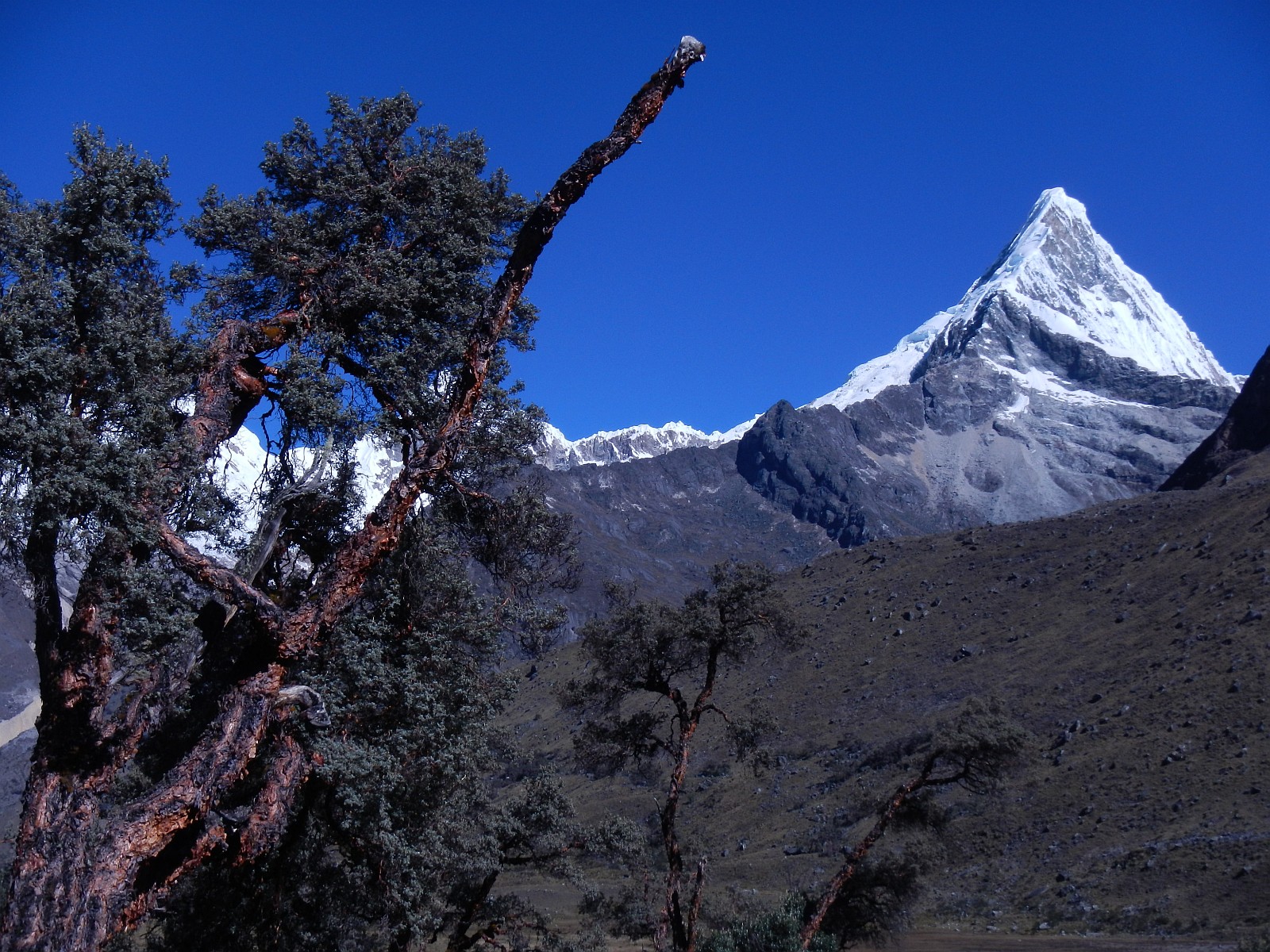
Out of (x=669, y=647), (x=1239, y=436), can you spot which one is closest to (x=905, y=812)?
(x=669, y=647)

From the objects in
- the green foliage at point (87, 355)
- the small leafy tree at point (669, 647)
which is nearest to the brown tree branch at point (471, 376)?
the green foliage at point (87, 355)

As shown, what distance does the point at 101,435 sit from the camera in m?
7.35

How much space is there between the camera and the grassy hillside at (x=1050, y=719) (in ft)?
102

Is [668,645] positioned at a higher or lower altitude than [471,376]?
lower

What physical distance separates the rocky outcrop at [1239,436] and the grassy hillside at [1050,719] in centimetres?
3440

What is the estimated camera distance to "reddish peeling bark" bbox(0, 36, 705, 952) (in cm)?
569

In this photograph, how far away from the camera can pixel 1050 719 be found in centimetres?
4381

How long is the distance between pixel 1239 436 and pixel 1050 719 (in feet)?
261

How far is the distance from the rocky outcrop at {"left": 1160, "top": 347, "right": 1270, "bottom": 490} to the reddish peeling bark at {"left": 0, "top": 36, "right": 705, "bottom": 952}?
362ft

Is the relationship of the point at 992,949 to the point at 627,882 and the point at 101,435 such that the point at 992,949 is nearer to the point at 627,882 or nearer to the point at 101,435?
the point at 627,882

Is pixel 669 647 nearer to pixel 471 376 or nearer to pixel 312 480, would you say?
pixel 312 480

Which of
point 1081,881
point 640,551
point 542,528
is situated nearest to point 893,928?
point 1081,881

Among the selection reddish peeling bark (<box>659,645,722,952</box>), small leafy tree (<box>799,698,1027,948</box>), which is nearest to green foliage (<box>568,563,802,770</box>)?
reddish peeling bark (<box>659,645,722,952</box>)

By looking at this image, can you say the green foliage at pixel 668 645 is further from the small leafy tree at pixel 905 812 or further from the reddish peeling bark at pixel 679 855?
the small leafy tree at pixel 905 812
